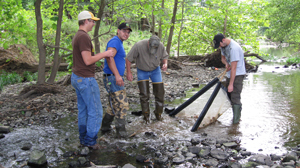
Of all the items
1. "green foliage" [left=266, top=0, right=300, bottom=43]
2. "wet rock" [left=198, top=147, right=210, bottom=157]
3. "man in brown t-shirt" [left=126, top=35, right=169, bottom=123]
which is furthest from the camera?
"green foliage" [left=266, top=0, right=300, bottom=43]

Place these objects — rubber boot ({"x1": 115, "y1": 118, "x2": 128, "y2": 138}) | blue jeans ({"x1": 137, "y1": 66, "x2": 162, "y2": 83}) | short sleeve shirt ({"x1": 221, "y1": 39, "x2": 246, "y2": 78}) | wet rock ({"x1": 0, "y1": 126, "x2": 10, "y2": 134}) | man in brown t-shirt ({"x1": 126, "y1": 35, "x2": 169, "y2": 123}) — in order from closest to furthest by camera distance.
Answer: rubber boot ({"x1": 115, "y1": 118, "x2": 128, "y2": 138}) < wet rock ({"x1": 0, "y1": 126, "x2": 10, "y2": 134}) < short sleeve shirt ({"x1": 221, "y1": 39, "x2": 246, "y2": 78}) < man in brown t-shirt ({"x1": 126, "y1": 35, "x2": 169, "y2": 123}) < blue jeans ({"x1": 137, "y1": 66, "x2": 162, "y2": 83})

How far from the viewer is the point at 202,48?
18188mm

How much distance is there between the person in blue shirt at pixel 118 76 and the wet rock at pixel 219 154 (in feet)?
5.24

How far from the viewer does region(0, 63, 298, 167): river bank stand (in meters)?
3.62

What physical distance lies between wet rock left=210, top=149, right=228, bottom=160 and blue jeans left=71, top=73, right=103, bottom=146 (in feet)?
6.10

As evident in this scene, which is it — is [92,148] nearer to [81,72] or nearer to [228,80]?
[81,72]

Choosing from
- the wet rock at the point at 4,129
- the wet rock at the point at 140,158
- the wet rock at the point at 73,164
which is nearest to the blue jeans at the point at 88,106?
the wet rock at the point at 73,164

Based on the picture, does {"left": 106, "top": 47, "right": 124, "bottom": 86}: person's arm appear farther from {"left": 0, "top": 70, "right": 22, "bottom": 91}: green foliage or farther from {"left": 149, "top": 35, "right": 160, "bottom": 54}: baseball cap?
{"left": 0, "top": 70, "right": 22, "bottom": 91}: green foliage

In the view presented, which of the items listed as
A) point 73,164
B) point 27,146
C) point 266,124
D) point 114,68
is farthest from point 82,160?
point 266,124

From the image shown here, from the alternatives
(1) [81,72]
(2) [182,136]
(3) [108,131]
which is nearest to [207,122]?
(2) [182,136]

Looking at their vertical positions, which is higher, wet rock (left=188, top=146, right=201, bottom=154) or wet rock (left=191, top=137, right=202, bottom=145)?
wet rock (left=188, top=146, right=201, bottom=154)

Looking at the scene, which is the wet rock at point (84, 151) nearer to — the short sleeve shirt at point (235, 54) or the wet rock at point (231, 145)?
the wet rock at point (231, 145)

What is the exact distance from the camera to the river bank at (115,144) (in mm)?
3621

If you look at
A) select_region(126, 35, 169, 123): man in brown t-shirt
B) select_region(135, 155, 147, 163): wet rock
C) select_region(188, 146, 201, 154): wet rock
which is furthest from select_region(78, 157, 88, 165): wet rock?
select_region(126, 35, 169, 123): man in brown t-shirt
